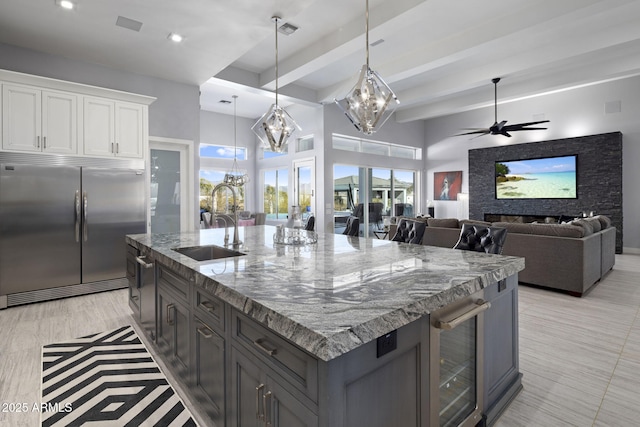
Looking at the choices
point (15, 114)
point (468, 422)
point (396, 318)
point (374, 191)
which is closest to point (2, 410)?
point (396, 318)

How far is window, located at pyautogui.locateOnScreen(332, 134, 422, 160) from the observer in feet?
26.5

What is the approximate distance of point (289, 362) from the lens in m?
1.07

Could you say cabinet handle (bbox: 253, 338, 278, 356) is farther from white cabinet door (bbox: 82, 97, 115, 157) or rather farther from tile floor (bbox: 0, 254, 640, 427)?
white cabinet door (bbox: 82, 97, 115, 157)

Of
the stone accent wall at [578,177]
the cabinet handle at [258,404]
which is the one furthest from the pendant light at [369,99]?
the stone accent wall at [578,177]

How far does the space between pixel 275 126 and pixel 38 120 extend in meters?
2.75

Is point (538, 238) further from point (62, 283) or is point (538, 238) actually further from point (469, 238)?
point (62, 283)

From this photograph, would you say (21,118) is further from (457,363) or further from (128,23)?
(457,363)

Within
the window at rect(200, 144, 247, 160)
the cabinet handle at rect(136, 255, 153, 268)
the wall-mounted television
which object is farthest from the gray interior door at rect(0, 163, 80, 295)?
the wall-mounted television

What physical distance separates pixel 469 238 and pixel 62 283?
459 centimetres

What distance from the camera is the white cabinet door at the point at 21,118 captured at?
357 cm

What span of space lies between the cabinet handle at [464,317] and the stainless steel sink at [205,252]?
58.8 inches

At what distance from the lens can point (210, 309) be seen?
61.6 inches

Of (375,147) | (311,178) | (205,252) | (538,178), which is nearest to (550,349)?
(205,252)

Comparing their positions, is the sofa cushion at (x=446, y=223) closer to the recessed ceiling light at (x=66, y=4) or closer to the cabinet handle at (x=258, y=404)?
the cabinet handle at (x=258, y=404)
